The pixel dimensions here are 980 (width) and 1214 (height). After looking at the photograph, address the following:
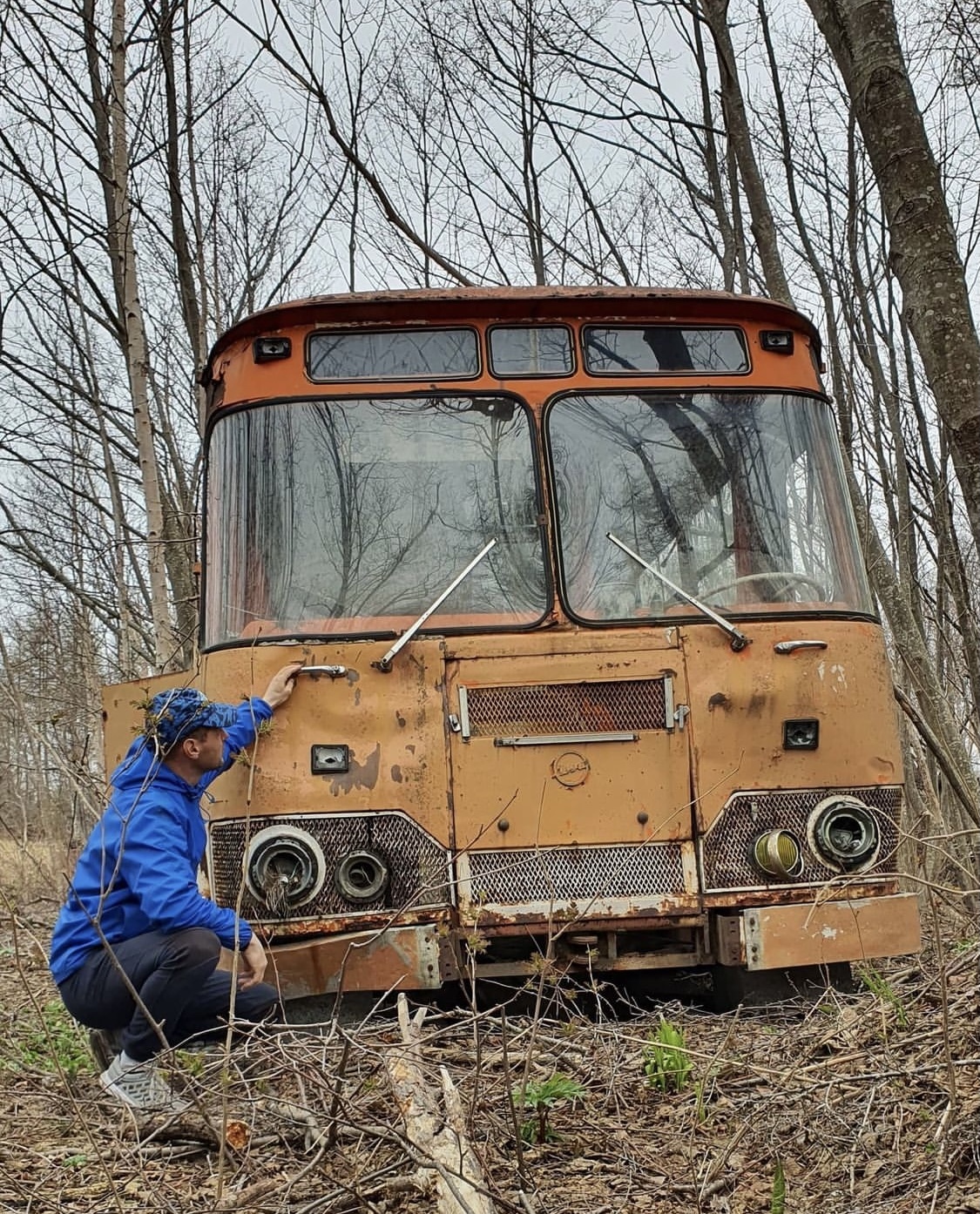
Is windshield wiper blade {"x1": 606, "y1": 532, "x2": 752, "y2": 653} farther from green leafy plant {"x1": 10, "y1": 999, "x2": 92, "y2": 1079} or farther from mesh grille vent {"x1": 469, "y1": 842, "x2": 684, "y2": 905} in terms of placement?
green leafy plant {"x1": 10, "y1": 999, "x2": 92, "y2": 1079}

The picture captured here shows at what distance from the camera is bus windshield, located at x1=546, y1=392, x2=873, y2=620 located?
17.4ft

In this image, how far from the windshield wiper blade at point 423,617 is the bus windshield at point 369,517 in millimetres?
25

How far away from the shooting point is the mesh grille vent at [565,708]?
4.96m

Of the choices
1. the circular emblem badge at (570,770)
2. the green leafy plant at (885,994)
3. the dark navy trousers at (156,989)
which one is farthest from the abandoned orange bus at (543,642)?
the dark navy trousers at (156,989)

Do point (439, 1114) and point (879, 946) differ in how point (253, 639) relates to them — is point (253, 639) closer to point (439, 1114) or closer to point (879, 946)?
point (439, 1114)

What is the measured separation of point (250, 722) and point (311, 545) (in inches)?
32.9

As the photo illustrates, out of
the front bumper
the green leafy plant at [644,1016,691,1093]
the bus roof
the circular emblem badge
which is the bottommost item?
the green leafy plant at [644,1016,691,1093]

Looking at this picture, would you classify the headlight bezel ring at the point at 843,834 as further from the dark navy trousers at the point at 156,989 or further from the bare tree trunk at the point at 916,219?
the dark navy trousers at the point at 156,989

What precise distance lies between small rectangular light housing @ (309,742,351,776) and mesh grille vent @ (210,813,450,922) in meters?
0.17

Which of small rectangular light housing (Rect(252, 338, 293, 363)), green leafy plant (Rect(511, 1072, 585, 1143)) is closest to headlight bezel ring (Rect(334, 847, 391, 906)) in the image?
green leafy plant (Rect(511, 1072, 585, 1143))

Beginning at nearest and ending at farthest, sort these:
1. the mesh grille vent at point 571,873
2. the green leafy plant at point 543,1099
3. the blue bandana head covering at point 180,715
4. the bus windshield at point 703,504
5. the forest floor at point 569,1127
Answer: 1. the forest floor at point 569,1127
2. the green leafy plant at point 543,1099
3. the blue bandana head covering at point 180,715
4. the mesh grille vent at point 571,873
5. the bus windshield at point 703,504

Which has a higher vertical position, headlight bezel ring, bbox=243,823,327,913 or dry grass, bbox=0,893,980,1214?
headlight bezel ring, bbox=243,823,327,913

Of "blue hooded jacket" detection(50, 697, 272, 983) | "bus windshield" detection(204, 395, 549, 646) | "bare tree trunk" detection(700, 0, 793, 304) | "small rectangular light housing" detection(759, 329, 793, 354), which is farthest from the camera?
"bare tree trunk" detection(700, 0, 793, 304)

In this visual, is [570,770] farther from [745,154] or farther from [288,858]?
[745,154]
